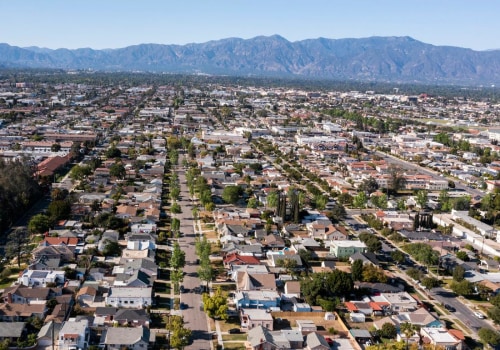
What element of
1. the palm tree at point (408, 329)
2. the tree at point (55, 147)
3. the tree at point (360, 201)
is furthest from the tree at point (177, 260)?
the tree at point (55, 147)

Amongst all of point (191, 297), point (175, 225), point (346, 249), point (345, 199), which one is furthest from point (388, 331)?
point (345, 199)

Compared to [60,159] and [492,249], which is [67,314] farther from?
[60,159]

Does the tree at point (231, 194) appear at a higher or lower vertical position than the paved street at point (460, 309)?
higher

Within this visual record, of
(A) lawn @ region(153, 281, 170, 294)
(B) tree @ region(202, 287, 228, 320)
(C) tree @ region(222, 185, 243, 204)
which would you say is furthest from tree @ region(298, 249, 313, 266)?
(C) tree @ region(222, 185, 243, 204)

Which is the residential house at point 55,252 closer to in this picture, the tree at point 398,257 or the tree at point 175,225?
the tree at point 175,225

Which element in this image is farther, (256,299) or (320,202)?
(320,202)

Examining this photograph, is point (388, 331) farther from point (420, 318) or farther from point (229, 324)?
point (229, 324)

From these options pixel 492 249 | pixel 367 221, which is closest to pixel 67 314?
pixel 367 221

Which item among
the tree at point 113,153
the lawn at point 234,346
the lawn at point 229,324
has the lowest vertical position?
the lawn at point 229,324
